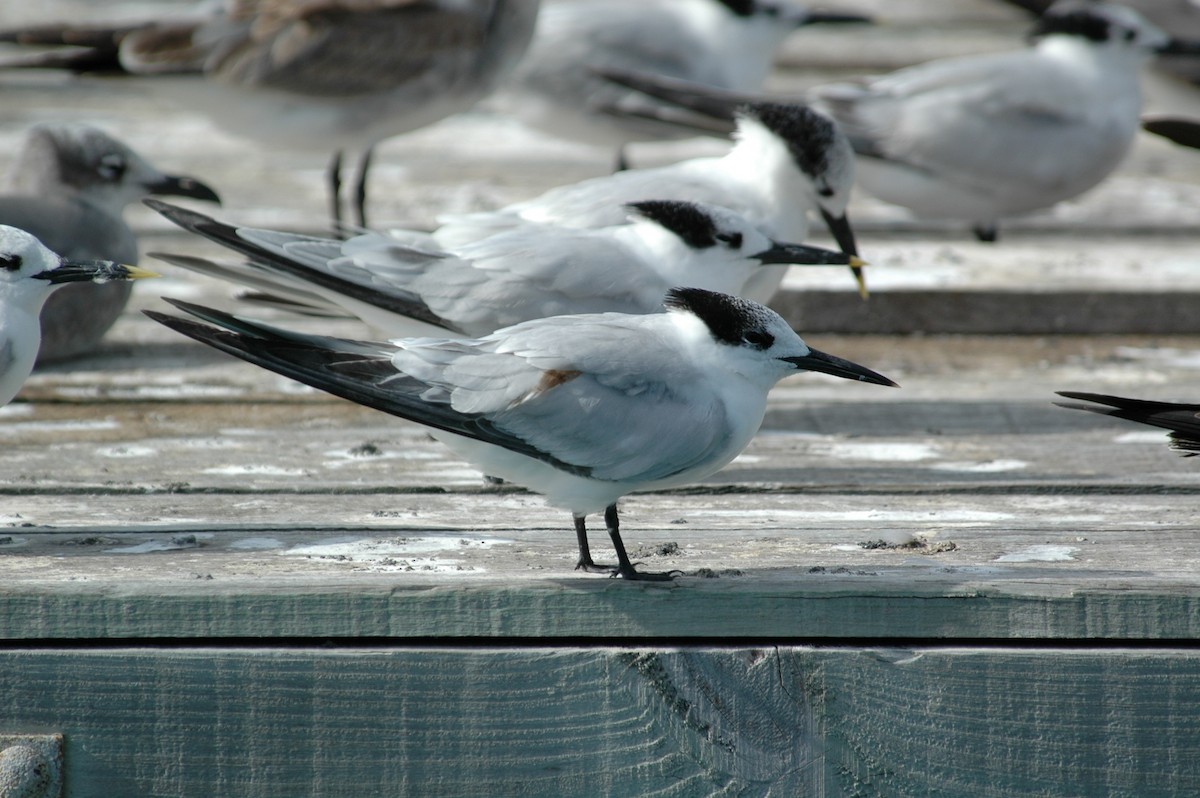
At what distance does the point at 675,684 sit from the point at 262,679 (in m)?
0.53

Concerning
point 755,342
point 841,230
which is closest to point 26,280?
point 755,342

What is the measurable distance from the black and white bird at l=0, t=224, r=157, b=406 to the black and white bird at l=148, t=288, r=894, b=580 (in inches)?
12.4

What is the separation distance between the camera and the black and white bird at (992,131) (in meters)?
4.80

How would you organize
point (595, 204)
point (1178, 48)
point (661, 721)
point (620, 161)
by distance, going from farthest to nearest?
point (620, 161), point (1178, 48), point (595, 204), point (661, 721)

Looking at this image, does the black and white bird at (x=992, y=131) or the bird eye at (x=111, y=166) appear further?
the black and white bird at (x=992, y=131)

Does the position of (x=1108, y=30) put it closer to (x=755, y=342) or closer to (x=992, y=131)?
(x=992, y=131)

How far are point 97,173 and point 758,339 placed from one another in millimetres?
2574

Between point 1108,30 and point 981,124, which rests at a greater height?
point 1108,30

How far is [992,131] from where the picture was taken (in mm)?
4855

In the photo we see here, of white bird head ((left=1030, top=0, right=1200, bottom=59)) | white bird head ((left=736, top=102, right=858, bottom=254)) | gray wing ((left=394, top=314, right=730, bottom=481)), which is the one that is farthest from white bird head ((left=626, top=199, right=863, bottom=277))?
white bird head ((left=1030, top=0, right=1200, bottom=59))

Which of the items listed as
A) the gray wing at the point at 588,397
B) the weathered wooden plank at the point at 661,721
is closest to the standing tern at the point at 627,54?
the gray wing at the point at 588,397

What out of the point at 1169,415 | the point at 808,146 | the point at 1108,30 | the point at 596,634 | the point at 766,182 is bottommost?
the point at 1108,30

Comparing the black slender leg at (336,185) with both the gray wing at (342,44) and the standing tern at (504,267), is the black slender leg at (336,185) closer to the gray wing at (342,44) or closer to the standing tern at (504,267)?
the gray wing at (342,44)

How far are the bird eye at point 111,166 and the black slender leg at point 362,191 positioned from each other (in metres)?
0.77
